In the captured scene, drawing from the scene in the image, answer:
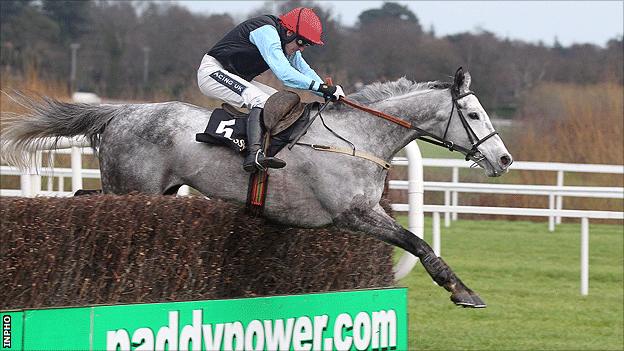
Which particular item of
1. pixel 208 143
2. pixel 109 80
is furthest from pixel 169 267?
pixel 109 80

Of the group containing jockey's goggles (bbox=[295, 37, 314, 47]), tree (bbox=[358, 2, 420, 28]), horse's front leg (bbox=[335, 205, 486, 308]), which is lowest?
horse's front leg (bbox=[335, 205, 486, 308])

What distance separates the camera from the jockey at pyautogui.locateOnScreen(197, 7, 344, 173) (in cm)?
555

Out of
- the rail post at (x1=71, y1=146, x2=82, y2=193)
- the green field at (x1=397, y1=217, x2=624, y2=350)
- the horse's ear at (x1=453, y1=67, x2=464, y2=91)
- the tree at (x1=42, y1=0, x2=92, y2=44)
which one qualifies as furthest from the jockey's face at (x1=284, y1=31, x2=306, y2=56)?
the tree at (x1=42, y1=0, x2=92, y2=44)

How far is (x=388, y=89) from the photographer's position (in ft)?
19.8

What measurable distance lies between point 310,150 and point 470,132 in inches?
31.5

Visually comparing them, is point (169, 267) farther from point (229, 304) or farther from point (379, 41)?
point (379, 41)

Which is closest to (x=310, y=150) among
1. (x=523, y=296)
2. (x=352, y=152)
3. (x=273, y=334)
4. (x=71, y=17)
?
(x=352, y=152)

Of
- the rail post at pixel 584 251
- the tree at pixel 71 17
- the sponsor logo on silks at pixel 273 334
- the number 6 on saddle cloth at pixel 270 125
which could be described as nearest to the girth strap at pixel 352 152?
the number 6 on saddle cloth at pixel 270 125

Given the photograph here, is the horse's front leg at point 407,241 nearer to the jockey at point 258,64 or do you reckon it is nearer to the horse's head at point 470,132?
the jockey at point 258,64

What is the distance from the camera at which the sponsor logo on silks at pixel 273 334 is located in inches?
159

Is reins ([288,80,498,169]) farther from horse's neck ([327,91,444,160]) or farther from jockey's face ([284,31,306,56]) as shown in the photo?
jockey's face ([284,31,306,56])

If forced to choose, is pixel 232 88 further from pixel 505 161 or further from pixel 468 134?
pixel 505 161

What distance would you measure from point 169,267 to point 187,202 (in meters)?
0.27

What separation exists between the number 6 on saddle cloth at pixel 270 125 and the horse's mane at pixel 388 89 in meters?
0.41
